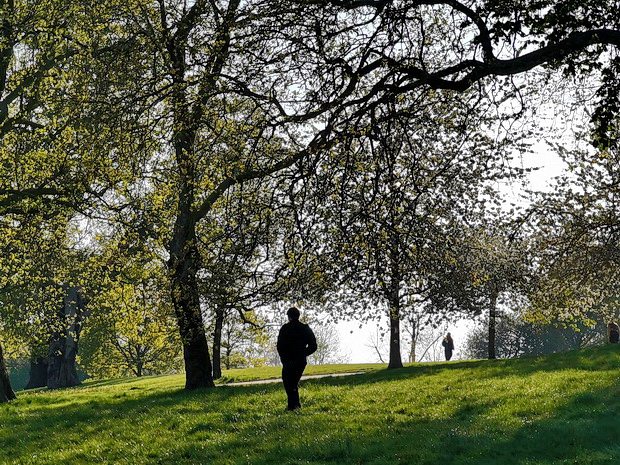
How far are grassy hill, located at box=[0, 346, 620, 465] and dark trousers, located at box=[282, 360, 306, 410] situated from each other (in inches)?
15.6

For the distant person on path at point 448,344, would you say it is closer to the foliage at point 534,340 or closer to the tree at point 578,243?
the tree at point 578,243

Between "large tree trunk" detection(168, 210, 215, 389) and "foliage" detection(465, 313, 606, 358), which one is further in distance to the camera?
"foliage" detection(465, 313, 606, 358)

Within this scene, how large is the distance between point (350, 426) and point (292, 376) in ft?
8.28

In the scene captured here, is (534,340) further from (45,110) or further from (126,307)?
(45,110)

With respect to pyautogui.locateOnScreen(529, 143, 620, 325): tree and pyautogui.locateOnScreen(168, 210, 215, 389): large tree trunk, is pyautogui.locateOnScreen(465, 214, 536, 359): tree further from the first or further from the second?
pyautogui.locateOnScreen(168, 210, 215, 389): large tree trunk

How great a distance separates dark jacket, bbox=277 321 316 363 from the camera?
1462 cm

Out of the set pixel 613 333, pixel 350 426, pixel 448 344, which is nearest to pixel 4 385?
pixel 350 426

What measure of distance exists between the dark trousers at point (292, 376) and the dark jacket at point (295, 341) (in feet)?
0.32

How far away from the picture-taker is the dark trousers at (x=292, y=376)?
1460cm

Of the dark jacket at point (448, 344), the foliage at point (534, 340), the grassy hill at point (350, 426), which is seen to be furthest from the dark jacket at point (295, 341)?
the foliage at point (534, 340)

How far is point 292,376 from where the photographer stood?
48.4 feet

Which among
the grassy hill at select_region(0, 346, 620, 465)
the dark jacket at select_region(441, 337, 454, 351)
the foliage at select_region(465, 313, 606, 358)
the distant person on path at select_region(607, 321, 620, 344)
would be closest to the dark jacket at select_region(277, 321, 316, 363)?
the grassy hill at select_region(0, 346, 620, 465)

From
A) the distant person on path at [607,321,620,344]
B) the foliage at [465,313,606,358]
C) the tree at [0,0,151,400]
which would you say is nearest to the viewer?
the tree at [0,0,151,400]

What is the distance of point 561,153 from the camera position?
29.7 meters
